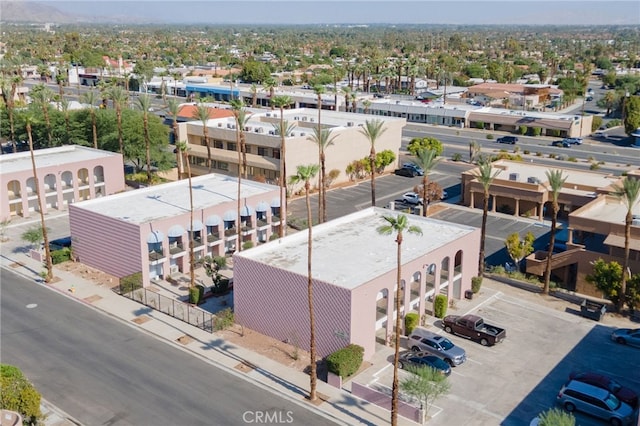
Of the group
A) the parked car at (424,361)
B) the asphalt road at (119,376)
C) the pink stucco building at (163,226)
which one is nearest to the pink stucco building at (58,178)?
the pink stucco building at (163,226)

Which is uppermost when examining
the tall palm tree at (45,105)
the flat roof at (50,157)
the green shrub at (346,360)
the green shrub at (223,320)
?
the tall palm tree at (45,105)

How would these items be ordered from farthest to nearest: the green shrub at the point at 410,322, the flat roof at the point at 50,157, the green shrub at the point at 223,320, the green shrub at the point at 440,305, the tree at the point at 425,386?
the flat roof at the point at 50,157, the green shrub at the point at 440,305, the green shrub at the point at 223,320, the green shrub at the point at 410,322, the tree at the point at 425,386

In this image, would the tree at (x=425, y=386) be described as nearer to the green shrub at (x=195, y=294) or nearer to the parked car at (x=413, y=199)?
the green shrub at (x=195, y=294)

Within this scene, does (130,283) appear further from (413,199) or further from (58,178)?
(413,199)

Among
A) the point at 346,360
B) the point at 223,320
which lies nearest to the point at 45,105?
the point at 223,320

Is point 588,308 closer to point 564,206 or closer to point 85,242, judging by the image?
point 564,206

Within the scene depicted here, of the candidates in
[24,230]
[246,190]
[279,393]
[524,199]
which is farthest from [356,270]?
[24,230]
